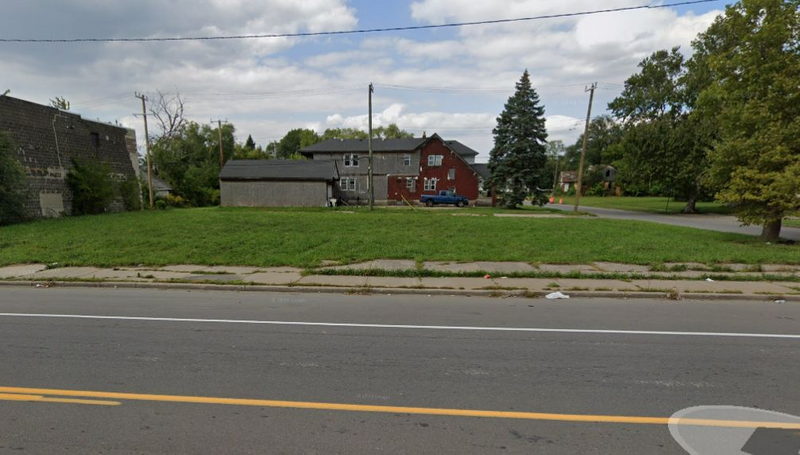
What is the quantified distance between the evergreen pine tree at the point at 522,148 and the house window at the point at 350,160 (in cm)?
1909

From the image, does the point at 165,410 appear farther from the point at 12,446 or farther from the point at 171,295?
the point at 171,295

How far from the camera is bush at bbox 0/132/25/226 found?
20.0 m

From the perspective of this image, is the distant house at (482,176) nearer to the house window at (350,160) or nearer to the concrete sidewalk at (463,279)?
the house window at (350,160)

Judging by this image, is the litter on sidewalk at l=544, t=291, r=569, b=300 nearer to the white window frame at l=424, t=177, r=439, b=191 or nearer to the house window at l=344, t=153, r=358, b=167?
the white window frame at l=424, t=177, r=439, b=191

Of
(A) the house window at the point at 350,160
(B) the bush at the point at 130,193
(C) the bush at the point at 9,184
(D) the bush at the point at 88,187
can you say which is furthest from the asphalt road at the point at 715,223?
(B) the bush at the point at 130,193

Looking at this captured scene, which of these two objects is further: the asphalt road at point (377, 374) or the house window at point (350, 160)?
the house window at point (350, 160)

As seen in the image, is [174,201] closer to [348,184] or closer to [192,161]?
A: [192,161]

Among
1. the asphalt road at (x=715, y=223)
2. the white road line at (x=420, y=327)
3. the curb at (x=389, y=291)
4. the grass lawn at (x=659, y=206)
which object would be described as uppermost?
the white road line at (x=420, y=327)

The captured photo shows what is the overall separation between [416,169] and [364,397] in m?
46.7

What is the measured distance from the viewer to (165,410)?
3.62m

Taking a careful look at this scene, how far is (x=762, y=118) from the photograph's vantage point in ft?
46.9

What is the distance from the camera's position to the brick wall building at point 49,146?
23625 mm

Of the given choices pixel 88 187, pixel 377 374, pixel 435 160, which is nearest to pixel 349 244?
pixel 377 374

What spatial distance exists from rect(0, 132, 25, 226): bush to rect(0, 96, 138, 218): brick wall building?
1.60 metres
